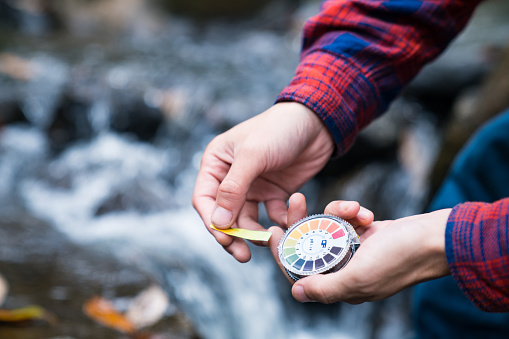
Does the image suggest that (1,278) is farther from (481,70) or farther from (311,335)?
(481,70)

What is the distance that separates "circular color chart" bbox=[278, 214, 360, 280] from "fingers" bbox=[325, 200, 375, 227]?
0.08 ft

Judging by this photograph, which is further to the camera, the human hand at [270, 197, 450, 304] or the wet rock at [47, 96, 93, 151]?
the wet rock at [47, 96, 93, 151]

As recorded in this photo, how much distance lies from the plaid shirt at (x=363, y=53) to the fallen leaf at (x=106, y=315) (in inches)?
50.6

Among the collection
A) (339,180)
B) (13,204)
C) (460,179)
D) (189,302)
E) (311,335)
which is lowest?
(311,335)

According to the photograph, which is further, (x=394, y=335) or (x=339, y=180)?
(x=339, y=180)

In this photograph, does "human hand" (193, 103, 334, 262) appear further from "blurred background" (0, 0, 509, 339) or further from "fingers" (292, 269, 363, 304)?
"blurred background" (0, 0, 509, 339)

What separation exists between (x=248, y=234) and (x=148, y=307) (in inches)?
43.5

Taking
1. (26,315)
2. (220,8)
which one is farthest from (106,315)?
(220,8)

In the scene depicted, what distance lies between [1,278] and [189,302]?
0.98 m

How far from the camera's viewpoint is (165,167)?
4.86 metres

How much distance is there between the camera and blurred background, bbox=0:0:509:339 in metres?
2.62

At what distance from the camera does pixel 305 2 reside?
10.2 m

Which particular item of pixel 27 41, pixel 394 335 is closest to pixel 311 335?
pixel 394 335

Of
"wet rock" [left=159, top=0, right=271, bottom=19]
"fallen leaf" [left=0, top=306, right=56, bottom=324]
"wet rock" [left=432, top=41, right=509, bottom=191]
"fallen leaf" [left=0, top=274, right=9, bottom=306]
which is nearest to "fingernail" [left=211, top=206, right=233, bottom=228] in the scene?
"fallen leaf" [left=0, top=306, right=56, bottom=324]
